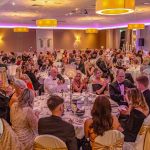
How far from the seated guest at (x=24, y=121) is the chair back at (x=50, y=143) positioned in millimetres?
650

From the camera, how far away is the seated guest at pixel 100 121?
319 centimetres

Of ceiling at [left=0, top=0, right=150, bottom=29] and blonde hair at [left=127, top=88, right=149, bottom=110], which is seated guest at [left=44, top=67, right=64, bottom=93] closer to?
ceiling at [left=0, top=0, right=150, bottom=29]

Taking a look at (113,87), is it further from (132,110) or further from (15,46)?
(15,46)

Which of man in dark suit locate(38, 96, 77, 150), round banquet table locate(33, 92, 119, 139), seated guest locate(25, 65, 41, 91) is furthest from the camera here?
seated guest locate(25, 65, 41, 91)

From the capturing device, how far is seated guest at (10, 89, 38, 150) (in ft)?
12.1

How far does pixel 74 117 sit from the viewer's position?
4.23 m

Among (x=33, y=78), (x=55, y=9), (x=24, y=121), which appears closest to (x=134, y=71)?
(x=55, y=9)

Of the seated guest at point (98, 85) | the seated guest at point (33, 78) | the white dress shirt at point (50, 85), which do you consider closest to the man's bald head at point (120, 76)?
the seated guest at point (98, 85)

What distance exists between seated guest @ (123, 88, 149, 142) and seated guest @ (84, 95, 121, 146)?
0.89 ft

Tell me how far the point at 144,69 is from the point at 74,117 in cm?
539

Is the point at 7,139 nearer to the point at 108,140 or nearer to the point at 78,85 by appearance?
the point at 108,140

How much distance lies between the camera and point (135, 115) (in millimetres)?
3557

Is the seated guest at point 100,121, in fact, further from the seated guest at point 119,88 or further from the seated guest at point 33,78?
the seated guest at point 33,78

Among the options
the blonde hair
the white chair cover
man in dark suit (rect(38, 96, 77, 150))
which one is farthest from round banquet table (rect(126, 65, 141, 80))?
man in dark suit (rect(38, 96, 77, 150))
